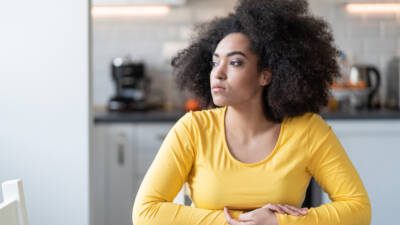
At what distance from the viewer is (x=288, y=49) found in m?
1.67

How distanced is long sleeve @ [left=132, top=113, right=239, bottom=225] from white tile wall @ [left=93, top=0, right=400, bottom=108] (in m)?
2.50

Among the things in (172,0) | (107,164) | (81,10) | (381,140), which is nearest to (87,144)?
(81,10)

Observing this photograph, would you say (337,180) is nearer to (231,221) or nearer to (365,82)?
(231,221)

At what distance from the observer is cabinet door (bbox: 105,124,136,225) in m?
3.65

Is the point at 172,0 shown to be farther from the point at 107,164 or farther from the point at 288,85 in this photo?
the point at 288,85

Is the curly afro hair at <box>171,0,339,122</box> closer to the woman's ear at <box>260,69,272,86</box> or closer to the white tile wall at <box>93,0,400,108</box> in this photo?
the woman's ear at <box>260,69,272,86</box>

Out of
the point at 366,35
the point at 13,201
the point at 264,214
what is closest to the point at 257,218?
the point at 264,214

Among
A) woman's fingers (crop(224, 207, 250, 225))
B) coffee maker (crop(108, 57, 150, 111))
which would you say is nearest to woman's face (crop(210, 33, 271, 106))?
woman's fingers (crop(224, 207, 250, 225))

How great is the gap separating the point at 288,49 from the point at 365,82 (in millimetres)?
2468

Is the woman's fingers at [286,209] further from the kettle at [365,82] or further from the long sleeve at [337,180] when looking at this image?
the kettle at [365,82]

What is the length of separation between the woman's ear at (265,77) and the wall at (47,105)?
4.24 feet

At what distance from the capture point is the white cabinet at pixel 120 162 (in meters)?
3.64

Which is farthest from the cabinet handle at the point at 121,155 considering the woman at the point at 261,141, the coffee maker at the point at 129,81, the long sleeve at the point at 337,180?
the long sleeve at the point at 337,180

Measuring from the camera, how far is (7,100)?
287 centimetres
